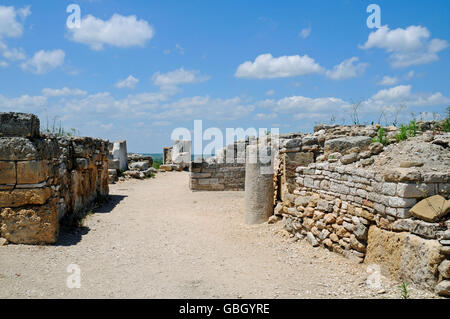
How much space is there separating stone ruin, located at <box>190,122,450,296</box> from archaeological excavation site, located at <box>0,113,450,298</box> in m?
0.02

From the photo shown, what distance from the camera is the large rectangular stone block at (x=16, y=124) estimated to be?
5750mm

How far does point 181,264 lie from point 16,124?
145 inches

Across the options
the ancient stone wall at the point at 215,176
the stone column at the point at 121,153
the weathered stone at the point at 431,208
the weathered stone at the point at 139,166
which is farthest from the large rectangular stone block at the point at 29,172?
the weathered stone at the point at 139,166

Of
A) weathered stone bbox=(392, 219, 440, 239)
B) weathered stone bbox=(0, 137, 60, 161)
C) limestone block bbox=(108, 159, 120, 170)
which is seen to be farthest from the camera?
limestone block bbox=(108, 159, 120, 170)

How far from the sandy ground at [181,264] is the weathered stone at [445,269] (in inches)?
13.1

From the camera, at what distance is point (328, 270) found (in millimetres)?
5363

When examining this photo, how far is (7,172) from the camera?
5754 millimetres

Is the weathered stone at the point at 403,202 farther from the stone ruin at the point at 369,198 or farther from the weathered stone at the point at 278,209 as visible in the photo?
the weathered stone at the point at 278,209

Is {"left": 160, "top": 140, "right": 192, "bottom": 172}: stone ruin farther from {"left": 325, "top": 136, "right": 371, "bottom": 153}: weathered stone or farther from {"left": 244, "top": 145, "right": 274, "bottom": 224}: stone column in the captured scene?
{"left": 325, "top": 136, "right": 371, "bottom": 153}: weathered stone

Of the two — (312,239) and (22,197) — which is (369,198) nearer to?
(312,239)

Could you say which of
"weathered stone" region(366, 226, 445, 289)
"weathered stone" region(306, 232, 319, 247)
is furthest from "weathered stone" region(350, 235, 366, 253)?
"weathered stone" region(306, 232, 319, 247)

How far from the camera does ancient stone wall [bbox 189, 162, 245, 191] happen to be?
13.2m
